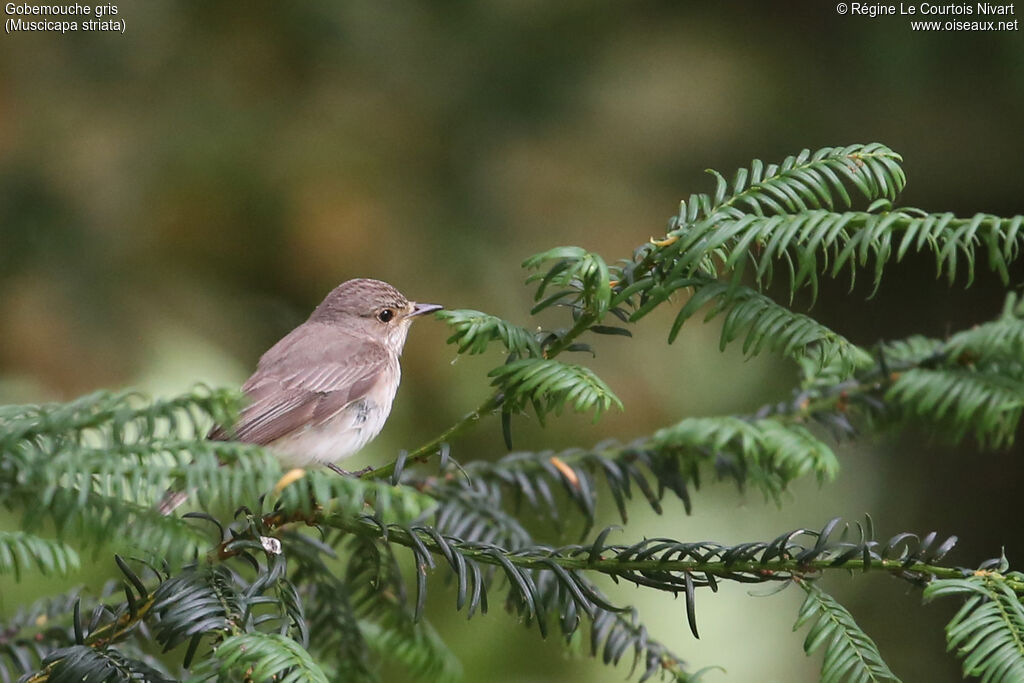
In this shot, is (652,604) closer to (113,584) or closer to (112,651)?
(113,584)

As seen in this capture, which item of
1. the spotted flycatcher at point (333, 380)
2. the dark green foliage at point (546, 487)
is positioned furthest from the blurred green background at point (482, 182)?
the dark green foliage at point (546, 487)

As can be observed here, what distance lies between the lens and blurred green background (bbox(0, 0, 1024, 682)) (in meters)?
3.60

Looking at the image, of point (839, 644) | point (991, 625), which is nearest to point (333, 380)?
point (839, 644)

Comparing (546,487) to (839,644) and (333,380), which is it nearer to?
(839,644)

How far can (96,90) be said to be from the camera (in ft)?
12.7

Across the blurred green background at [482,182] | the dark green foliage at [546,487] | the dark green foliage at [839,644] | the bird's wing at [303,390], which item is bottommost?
the dark green foliage at [839,644]

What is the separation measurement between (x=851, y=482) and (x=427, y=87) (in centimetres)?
207

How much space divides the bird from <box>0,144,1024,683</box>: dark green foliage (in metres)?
0.78

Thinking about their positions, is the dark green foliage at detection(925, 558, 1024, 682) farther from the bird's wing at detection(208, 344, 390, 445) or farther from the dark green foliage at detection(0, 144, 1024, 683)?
the bird's wing at detection(208, 344, 390, 445)

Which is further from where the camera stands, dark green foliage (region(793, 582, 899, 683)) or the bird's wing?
the bird's wing

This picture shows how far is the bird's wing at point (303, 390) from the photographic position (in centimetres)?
292

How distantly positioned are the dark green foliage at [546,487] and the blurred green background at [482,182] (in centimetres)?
139

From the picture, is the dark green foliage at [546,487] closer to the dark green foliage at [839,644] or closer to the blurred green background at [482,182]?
the dark green foliage at [839,644]

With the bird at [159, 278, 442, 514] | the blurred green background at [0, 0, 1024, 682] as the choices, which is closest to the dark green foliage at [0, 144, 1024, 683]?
the bird at [159, 278, 442, 514]
